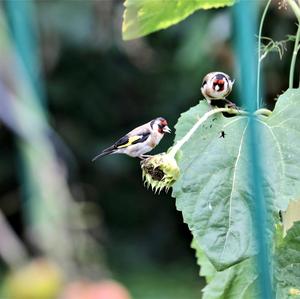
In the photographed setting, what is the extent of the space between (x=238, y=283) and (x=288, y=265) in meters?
0.04

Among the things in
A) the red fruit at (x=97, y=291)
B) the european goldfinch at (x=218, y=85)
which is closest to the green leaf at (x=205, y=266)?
the european goldfinch at (x=218, y=85)

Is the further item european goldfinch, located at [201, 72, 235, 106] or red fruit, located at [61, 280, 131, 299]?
red fruit, located at [61, 280, 131, 299]

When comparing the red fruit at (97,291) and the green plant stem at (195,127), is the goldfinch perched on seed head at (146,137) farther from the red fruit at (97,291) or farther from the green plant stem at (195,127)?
the red fruit at (97,291)

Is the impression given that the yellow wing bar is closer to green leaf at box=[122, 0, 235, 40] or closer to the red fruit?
green leaf at box=[122, 0, 235, 40]

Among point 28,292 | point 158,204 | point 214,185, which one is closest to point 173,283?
point 158,204

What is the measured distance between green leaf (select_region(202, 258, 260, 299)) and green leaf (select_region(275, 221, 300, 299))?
0.06ft

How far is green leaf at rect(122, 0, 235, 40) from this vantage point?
0.58 metres

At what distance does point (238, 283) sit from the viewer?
1.79ft

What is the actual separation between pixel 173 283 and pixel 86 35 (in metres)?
0.79

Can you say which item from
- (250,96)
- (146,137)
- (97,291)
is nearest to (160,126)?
(146,137)

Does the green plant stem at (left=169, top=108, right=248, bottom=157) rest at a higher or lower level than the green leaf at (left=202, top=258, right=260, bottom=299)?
higher

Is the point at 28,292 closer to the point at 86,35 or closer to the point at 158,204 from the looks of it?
the point at 86,35

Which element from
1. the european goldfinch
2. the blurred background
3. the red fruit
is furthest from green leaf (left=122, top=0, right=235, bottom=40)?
the blurred background

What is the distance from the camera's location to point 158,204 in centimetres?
262
